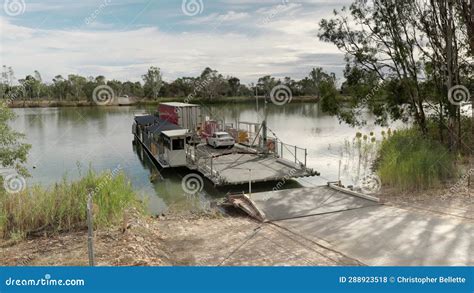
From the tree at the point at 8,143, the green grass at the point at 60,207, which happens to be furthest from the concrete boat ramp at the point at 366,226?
the tree at the point at 8,143

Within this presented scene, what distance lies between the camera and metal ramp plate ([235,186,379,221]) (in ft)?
34.6

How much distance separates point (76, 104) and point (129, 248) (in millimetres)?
93810

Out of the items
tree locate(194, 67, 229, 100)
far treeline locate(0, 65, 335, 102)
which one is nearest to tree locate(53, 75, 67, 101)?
far treeline locate(0, 65, 335, 102)

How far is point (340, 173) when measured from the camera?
20.6 m

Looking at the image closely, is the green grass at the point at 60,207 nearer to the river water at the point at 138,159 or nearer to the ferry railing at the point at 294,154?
the river water at the point at 138,159

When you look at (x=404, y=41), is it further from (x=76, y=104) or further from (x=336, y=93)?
(x=76, y=104)

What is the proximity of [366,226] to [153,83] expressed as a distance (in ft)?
327

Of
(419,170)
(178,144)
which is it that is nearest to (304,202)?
(419,170)

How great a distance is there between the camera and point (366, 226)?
899 centimetres

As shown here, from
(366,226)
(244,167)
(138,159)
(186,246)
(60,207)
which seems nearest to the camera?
(186,246)

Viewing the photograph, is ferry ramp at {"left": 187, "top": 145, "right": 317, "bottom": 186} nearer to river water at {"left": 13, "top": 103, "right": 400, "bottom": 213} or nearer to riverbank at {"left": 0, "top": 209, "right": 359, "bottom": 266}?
river water at {"left": 13, "top": 103, "right": 400, "bottom": 213}

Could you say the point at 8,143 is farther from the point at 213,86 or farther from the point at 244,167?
the point at 213,86

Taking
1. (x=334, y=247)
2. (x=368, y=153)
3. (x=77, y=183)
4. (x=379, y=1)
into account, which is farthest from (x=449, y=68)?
(x=77, y=183)

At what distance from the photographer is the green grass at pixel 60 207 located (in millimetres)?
8137
